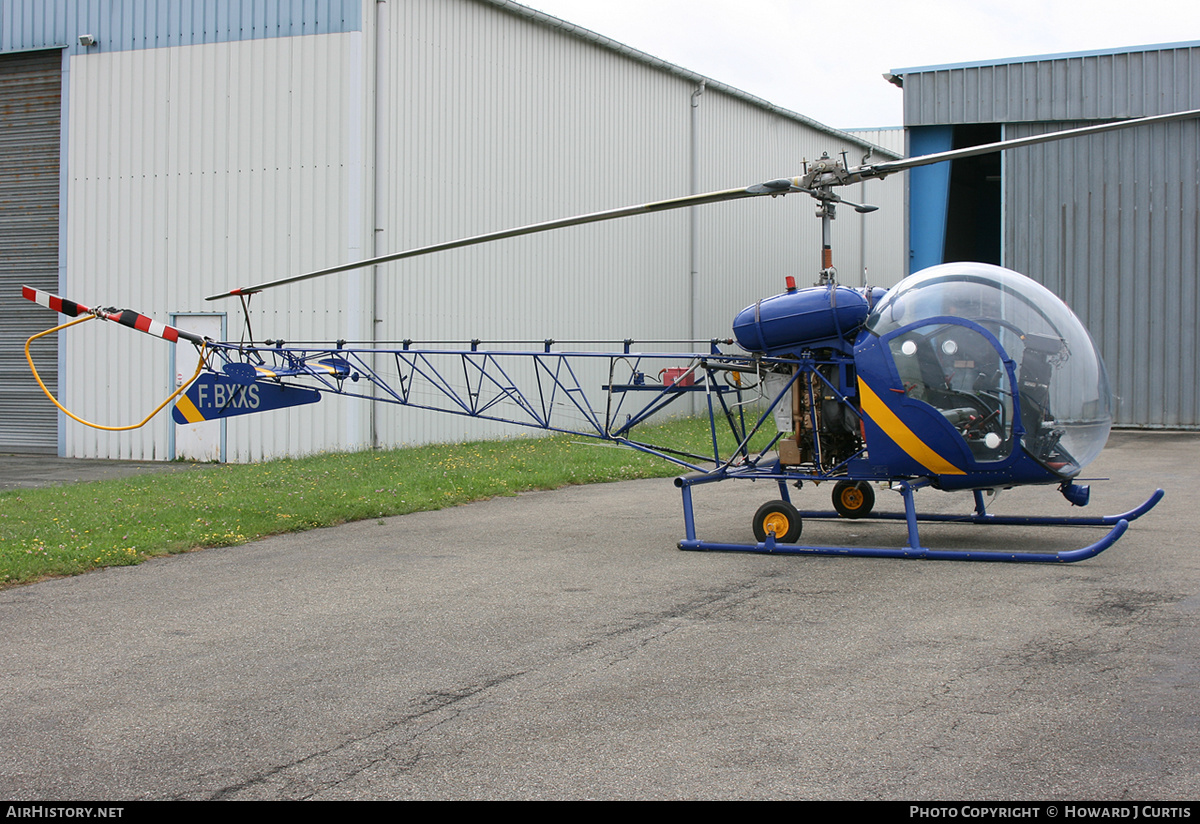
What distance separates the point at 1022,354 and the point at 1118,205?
15846 mm

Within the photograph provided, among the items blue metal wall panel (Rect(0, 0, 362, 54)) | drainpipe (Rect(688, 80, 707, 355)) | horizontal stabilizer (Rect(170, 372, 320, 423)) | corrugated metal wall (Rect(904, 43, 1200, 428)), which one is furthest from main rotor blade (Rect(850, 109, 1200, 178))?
drainpipe (Rect(688, 80, 707, 355))

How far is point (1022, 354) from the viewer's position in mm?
7852

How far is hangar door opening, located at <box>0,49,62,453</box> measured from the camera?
20109 mm

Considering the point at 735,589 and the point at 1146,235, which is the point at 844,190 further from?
the point at 735,589

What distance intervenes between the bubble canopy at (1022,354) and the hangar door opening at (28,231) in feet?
58.1

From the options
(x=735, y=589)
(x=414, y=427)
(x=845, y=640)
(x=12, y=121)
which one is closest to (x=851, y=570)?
(x=735, y=589)

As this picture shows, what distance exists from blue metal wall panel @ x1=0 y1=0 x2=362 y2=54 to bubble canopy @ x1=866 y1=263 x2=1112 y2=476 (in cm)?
1264

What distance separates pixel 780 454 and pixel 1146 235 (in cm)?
1569

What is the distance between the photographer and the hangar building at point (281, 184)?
17734mm

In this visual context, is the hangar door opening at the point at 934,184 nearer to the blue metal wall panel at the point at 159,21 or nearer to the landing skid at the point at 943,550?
the blue metal wall panel at the point at 159,21

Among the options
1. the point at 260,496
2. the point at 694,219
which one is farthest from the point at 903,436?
the point at 694,219

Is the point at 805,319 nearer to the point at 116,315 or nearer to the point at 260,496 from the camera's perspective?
the point at 116,315

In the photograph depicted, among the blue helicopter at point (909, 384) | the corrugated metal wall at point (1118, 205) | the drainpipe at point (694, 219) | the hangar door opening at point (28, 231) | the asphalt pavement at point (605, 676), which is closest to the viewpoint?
the asphalt pavement at point (605, 676)

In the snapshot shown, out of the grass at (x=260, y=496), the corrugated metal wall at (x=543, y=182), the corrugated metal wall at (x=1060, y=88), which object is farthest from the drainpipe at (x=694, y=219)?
the grass at (x=260, y=496)
